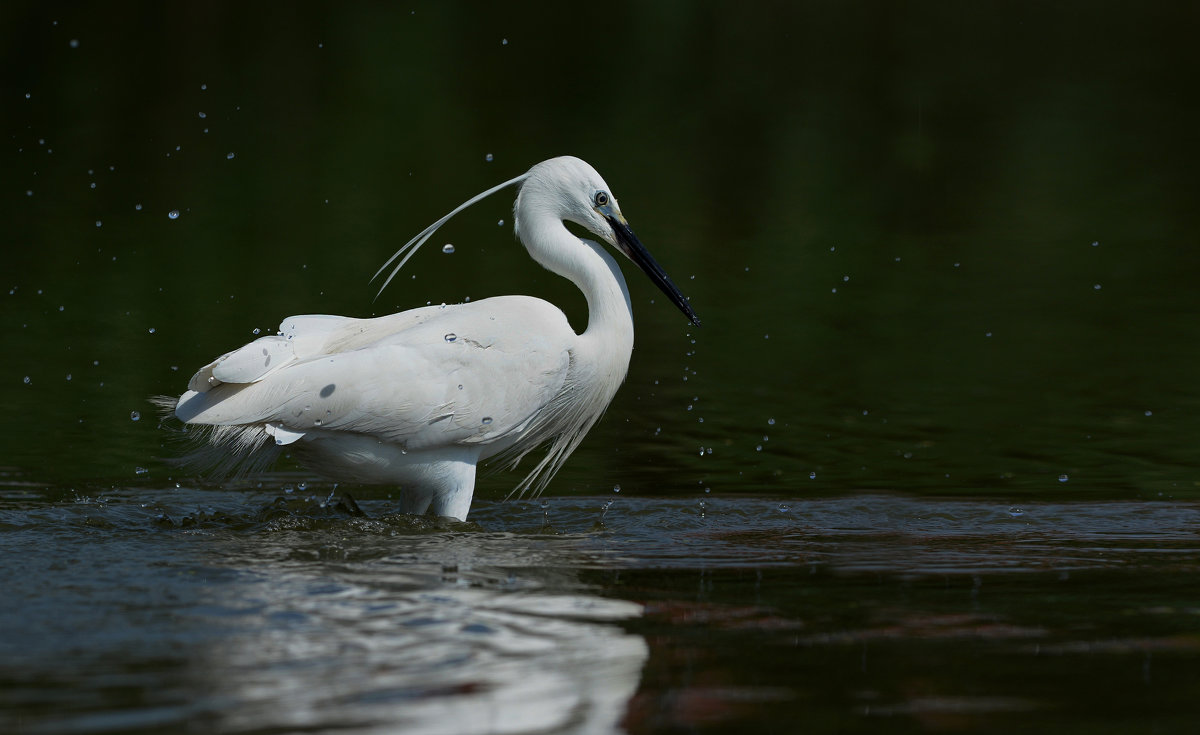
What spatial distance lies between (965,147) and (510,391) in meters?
12.5

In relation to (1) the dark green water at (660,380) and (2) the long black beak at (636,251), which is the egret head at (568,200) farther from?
(1) the dark green water at (660,380)

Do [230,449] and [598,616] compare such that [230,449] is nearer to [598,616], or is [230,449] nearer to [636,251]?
[636,251]

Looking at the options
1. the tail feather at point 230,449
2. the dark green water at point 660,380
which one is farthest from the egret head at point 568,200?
the dark green water at point 660,380

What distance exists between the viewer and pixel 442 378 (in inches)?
243

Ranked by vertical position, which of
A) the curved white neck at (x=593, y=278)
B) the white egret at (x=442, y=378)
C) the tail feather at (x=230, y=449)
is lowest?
the tail feather at (x=230, y=449)

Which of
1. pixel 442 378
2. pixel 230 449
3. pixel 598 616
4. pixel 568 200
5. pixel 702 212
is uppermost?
pixel 702 212

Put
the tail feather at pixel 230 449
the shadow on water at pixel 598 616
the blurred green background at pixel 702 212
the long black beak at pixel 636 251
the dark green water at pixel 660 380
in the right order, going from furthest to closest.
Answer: the blurred green background at pixel 702 212 < the long black beak at pixel 636 251 < the tail feather at pixel 230 449 < the dark green water at pixel 660 380 < the shadow on water at pixel 598 616

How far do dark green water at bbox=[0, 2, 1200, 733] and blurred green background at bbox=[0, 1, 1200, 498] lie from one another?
0.18ft

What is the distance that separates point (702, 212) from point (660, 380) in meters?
5.48

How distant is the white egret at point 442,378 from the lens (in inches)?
237

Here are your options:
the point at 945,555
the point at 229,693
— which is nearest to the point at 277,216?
the point at 945,555

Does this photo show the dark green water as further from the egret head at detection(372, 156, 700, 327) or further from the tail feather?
the egret head at detection(372, 156, 700, 327)

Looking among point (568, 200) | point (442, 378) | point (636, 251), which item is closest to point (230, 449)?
point (442, 378)

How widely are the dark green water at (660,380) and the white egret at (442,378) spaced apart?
0.29 m
